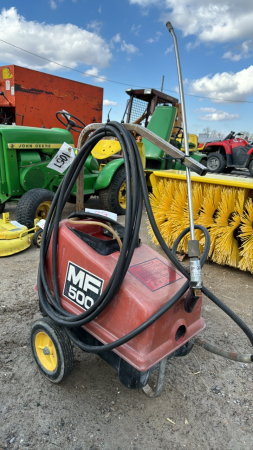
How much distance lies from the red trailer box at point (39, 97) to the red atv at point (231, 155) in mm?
3447

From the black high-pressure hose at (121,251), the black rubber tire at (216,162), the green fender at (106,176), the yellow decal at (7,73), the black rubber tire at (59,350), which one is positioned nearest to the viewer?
the black high-pressure hose at (121,251)

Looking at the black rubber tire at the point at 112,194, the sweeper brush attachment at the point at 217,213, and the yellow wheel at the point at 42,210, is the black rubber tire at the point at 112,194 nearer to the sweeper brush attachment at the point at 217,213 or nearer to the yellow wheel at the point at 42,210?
the yellow wheel at the point at 42,210

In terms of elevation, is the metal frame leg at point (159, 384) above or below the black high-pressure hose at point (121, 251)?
below

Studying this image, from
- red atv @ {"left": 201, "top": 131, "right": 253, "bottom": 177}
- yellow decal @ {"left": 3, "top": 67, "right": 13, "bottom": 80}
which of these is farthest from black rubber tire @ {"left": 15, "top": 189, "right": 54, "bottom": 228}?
red atv @ {"left": 201, "top": 131, "right": 253, "bottom": 177}

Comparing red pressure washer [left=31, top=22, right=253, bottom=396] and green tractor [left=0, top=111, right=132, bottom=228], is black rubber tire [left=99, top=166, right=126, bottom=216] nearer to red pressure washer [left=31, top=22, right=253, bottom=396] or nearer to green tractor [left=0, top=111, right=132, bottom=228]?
green tractor [left=0, top=111, right=132, bottom=228]

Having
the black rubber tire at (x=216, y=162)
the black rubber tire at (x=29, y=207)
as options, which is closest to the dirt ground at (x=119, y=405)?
the black rubber tire at (x=29, y=207)

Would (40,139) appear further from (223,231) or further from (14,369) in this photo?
(14,369)

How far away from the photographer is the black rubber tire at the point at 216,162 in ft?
27.9

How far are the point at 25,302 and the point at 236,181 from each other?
196 cm

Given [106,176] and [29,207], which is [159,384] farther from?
[106,176]

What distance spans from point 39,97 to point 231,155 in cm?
518

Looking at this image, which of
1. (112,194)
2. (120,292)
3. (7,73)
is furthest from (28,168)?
(7,73)

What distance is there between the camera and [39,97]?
7.15 meters

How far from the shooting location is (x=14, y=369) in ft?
5.17
